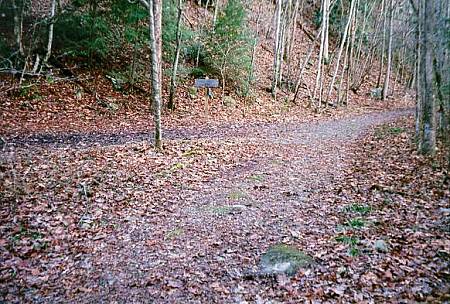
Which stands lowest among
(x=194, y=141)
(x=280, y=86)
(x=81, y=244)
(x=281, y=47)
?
(x=81, y=244)

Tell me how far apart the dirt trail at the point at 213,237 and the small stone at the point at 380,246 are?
2.22 feet

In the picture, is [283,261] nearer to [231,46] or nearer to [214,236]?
[214,236]

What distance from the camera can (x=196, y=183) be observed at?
29.7 feet

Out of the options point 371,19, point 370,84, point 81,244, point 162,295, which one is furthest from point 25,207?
point 371,19

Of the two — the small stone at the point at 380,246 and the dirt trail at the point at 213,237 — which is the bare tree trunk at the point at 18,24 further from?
the small stone at the point at 380,246

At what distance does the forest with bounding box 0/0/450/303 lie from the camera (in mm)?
5012

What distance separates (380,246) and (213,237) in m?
2.74

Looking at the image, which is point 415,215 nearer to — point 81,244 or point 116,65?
point 81,244

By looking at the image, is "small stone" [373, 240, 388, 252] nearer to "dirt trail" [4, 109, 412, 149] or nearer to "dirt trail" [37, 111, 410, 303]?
"dirt trail" [37, 111, 410, 303]

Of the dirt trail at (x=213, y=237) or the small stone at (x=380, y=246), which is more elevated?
the small stone at (x=380, y=246)

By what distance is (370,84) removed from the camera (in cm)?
3178

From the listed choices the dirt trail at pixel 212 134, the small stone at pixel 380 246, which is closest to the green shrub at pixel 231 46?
the dirt trail at pixel 212 134

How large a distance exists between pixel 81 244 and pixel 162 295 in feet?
6.99

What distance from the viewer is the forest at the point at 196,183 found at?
5.01m
